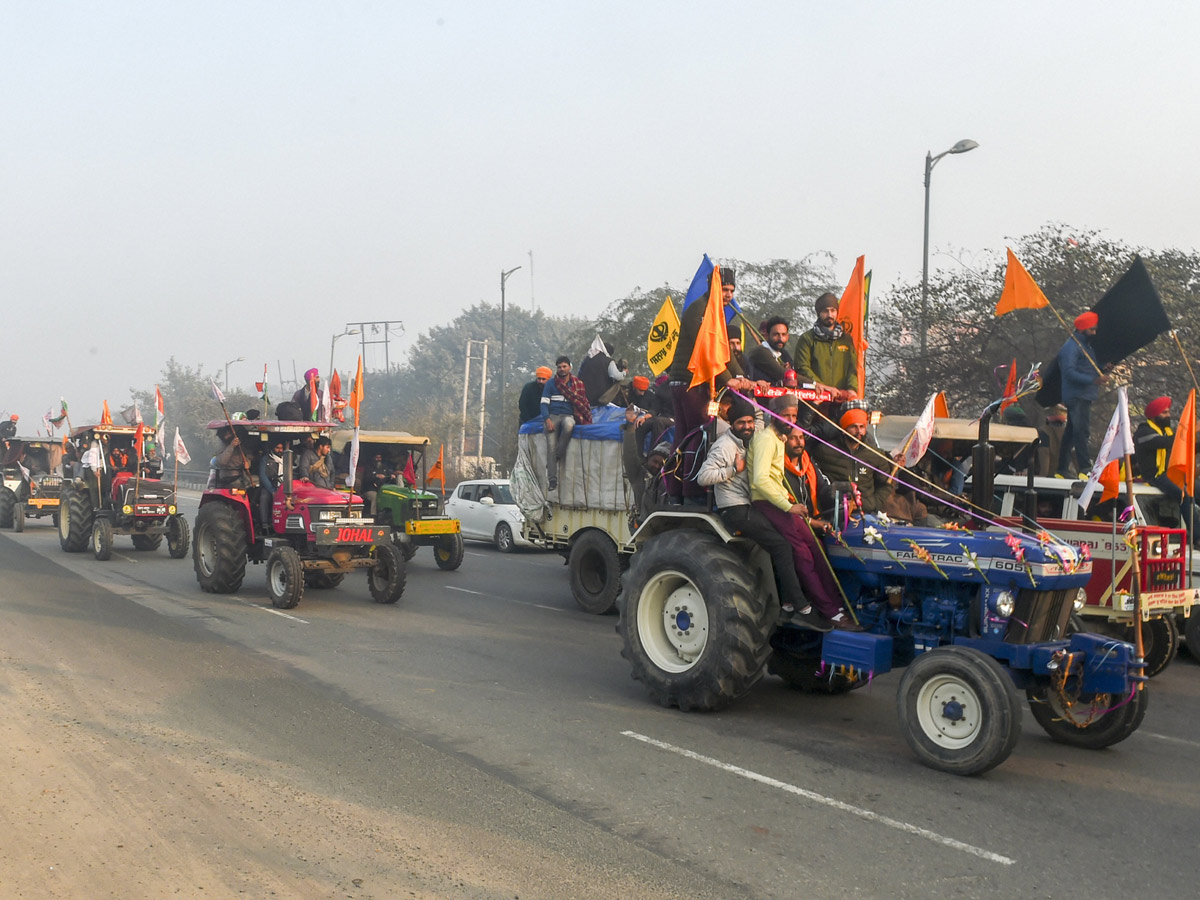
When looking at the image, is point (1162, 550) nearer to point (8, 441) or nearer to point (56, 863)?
point (56, 863)

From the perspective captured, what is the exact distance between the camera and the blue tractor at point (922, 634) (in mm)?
6527

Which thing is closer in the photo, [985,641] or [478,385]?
[985,641]

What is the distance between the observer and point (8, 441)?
27141mm

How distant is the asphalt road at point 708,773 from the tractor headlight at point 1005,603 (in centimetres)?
97

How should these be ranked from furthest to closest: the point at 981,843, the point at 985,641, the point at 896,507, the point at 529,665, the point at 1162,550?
the point at 529,665
the point at 1162,550
the point at 896,507
the point at 985,641
the point at 981,843

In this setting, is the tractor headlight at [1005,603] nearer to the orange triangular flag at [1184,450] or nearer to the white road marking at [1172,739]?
the white road marking at [1172,739]

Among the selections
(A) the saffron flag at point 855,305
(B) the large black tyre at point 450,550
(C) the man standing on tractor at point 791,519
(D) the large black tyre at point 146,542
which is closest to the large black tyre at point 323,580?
(B) the large black tyre at point 450,550

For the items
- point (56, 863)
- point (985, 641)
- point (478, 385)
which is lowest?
point (56, 863)

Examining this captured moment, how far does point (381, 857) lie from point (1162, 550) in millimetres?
7183

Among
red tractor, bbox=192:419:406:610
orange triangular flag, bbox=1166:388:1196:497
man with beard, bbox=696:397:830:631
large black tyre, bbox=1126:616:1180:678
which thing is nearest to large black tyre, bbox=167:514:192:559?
red tractor, bbox=192:419:406:610

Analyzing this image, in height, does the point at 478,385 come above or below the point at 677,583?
above

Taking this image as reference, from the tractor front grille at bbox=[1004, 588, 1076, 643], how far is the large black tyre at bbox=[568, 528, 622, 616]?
6.92 metres

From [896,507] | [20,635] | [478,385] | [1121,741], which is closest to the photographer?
[1121,741]

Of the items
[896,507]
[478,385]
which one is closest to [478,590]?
[896,507]
